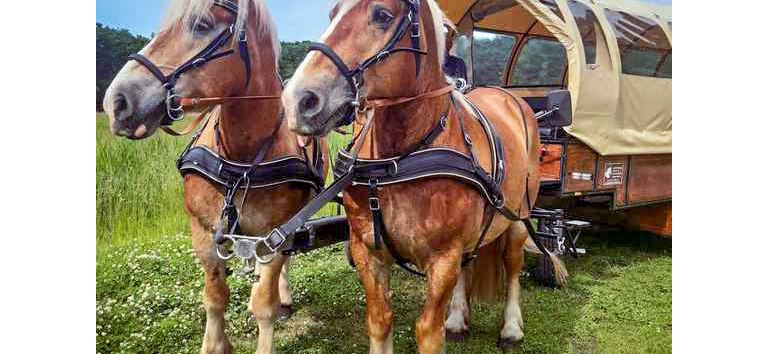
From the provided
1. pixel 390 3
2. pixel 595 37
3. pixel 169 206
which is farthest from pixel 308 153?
pixel 595 37

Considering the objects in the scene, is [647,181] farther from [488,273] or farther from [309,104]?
[309,104]

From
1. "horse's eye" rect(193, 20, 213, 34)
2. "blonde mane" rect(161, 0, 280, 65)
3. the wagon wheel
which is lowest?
the wagon wheel

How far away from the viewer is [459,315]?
276 cm

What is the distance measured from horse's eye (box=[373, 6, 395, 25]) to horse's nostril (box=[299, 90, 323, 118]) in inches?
12.7

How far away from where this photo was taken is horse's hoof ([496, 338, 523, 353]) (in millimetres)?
2604

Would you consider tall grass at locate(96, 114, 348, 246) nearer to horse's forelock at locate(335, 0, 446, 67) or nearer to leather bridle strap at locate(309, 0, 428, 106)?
leather bridle strap at locate(309, 0, 428, 106)

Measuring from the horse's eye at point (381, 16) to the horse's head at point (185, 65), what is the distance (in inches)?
23.3

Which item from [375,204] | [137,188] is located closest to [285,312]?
[137,188]

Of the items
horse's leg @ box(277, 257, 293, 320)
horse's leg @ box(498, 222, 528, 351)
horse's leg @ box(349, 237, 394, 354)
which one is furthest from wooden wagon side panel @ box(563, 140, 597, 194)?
horse's leg @ box(277, 257, 293, 320)

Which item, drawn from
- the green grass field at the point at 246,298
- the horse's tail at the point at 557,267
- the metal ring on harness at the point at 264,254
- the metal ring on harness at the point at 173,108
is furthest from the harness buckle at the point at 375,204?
the horse's tail at the point at 557,267

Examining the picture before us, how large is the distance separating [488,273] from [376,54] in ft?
5.32

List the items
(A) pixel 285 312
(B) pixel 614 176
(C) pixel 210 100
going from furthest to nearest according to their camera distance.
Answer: (B) pixel 614 176
(A) pixel 285 312
(C) pixel 210 100

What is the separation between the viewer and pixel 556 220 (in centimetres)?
282
